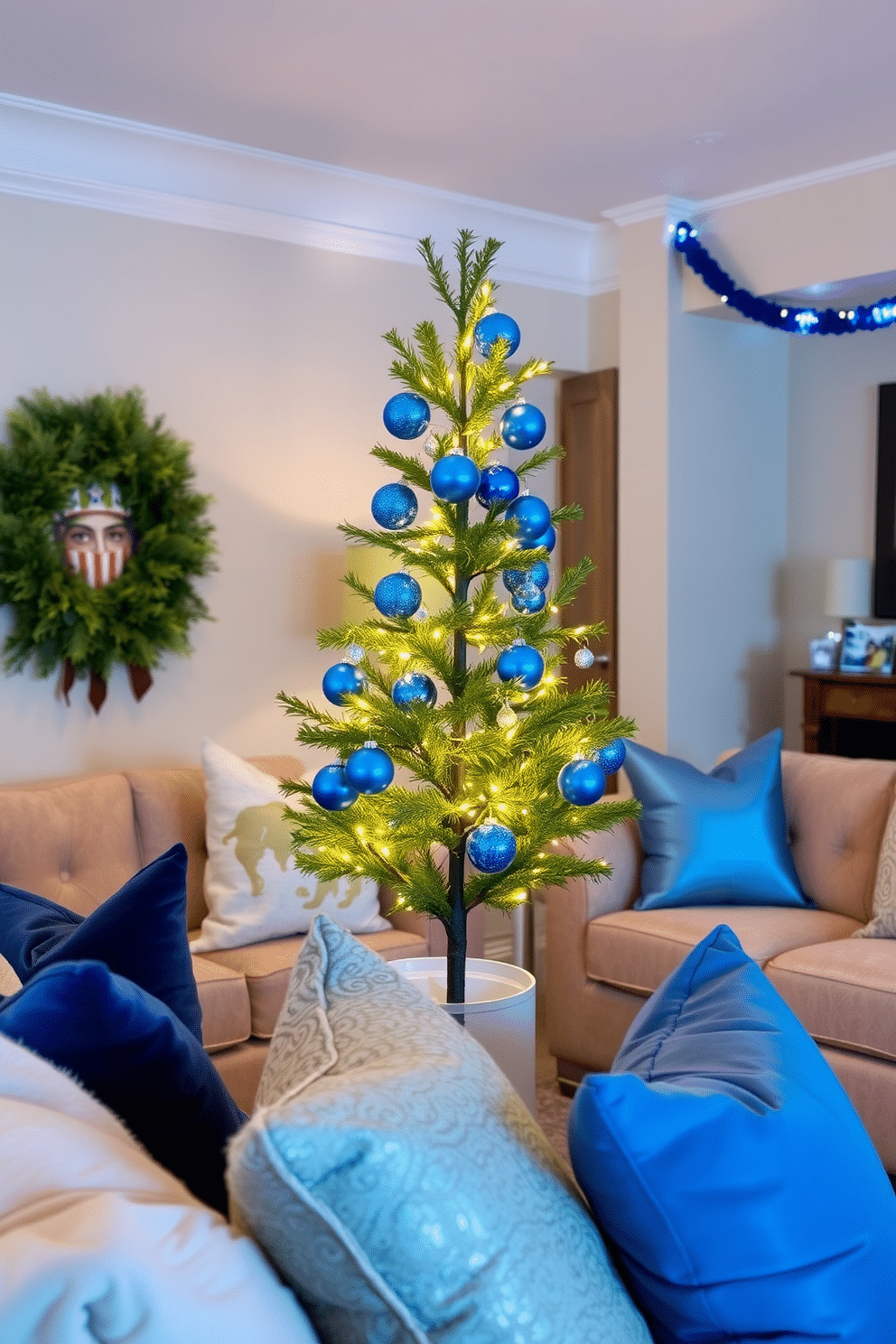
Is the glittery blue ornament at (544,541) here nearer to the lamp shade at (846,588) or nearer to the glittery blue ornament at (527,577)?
the glittery blue ornament at (527,577)

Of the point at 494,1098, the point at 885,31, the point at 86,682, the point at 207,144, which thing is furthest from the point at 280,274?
the point at 494,1098

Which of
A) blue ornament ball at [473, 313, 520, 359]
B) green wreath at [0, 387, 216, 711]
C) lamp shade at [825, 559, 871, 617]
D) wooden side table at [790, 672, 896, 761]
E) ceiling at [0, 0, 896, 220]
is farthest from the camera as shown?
lamp shade at [825, 559, 871, 617]

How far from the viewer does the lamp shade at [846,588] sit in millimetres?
4930

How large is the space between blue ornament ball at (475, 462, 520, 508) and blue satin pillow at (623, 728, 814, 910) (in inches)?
63.0

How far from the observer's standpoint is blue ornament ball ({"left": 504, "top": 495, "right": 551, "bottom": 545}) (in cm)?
187

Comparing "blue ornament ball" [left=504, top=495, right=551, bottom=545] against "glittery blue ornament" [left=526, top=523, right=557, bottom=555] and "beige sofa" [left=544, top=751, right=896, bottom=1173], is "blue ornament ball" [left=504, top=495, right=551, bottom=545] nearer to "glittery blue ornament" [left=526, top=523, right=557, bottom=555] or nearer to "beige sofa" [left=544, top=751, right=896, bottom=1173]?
"glittery blue ornament" [left=526, top=523, right=557, bottom=555]

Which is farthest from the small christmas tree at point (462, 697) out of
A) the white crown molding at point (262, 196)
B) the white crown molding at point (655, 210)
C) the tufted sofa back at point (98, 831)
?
the white crown molding at point (655, 210)

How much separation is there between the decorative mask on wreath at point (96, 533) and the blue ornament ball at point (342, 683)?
6.70 ft

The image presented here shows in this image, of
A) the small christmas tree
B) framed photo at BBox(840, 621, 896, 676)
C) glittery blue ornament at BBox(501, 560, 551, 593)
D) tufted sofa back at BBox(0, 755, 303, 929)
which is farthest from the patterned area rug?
framed photo at BBox(840, 621, 896, 676)

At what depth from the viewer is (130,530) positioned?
382 cm

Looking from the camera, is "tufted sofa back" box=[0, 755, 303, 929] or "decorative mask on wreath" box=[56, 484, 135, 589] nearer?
"tufted sofa back" box=[0, 755, 303, 929]

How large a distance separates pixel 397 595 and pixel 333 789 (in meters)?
0.29

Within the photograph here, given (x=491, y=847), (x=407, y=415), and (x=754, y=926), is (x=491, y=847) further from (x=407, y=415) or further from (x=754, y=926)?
(x=754, y=926)

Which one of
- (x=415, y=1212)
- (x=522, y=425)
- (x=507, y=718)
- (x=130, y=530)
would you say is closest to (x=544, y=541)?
(x=522, y=425)
